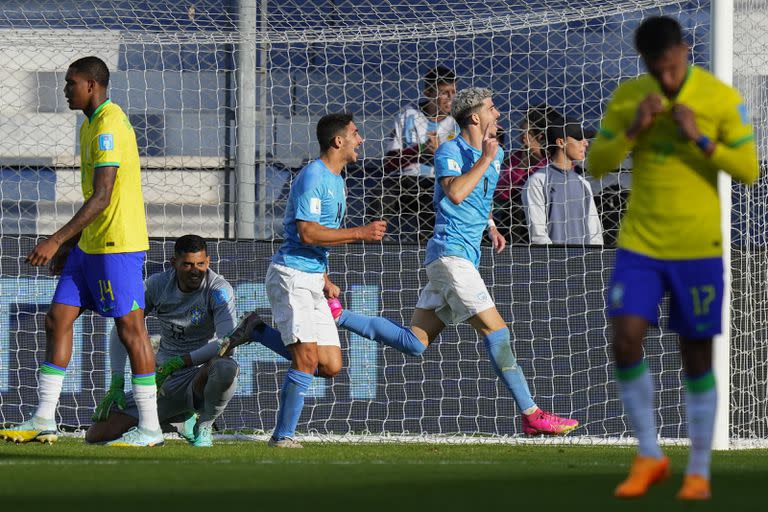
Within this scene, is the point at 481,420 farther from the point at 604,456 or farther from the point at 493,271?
the point at 604,456

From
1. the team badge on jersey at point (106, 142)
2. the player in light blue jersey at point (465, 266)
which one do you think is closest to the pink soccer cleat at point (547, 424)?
the player in light blue jersey at point (465, 266)

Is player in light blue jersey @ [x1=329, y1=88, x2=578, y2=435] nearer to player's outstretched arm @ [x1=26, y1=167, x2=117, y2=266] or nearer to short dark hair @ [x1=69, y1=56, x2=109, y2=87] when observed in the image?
player's outstretched arm @ [x1=26, y1=167, x2=117, y2=266]

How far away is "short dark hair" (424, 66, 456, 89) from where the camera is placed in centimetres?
1041

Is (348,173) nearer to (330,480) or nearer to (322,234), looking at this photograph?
(322,234)

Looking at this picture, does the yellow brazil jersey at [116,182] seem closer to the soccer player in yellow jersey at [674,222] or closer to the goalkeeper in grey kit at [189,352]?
the goalkeeper in grey kit at [189,352]

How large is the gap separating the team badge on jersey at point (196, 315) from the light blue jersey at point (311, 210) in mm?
926

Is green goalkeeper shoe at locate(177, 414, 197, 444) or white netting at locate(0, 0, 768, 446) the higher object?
white netting at locate(0, 0, 768, 446)

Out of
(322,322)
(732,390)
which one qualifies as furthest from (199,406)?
(732,390)

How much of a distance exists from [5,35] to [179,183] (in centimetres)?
192

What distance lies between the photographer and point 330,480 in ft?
16.1

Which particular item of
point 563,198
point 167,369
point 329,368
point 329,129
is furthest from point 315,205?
point 563,198

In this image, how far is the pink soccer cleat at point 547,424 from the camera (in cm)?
770

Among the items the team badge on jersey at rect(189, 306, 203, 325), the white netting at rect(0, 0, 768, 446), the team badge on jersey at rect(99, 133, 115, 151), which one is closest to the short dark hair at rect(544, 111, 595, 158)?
the white netting at rect(0, 0, 768, 446)

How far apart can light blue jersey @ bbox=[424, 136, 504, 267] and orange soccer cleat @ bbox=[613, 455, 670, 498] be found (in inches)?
142
